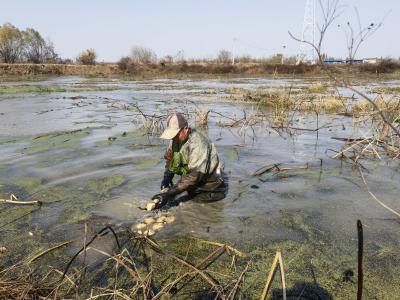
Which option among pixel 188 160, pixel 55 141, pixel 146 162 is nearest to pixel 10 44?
pixel 55 141

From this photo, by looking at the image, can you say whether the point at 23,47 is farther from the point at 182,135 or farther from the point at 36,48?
the point at 182,135

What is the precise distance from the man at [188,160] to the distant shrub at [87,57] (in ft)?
172

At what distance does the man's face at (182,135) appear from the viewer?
14.5 ft

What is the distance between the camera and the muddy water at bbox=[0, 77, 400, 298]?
415 cm

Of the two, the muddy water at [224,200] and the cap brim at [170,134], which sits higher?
the cap brim at [170,134]

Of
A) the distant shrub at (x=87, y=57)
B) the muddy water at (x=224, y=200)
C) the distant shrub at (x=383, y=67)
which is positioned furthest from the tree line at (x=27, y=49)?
the muddy water at (x=224, y=200)

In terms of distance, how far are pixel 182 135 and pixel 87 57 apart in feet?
174

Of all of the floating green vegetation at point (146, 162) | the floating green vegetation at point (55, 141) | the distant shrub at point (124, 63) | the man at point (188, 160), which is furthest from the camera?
the distant shrub at point (124, 63)

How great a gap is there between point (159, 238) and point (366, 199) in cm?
302

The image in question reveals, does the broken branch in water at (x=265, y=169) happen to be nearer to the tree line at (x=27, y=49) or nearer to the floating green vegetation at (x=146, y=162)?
the floating green vegetation at (x=146, y=162)

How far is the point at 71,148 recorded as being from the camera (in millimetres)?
8047

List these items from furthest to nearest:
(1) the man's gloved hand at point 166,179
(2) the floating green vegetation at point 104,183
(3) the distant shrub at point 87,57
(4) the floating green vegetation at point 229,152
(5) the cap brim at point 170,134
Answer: (3) the distant shrub at point 87,57
(4) the floating green vegetation at point 229,152
(2) the floating green vegetation at point 104,183
(1) the man's gloved hand at point 166,179
(5) the cap brim at point 170,134

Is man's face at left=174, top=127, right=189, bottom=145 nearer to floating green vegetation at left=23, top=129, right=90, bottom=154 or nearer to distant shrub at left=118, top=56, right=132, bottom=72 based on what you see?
floating green vegetation at left=23, top=129, right=90, bottom=154

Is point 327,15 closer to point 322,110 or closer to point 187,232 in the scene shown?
point 187,232
